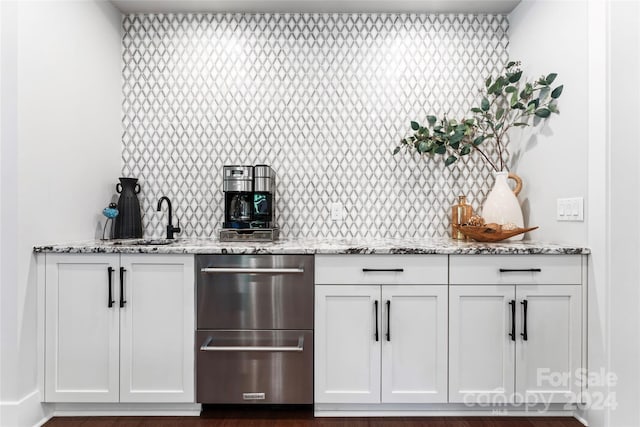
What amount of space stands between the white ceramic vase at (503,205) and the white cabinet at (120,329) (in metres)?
1.83

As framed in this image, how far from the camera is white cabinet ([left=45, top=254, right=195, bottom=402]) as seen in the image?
79.0 inches

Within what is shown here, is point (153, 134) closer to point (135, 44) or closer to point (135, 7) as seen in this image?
point (135, 44)

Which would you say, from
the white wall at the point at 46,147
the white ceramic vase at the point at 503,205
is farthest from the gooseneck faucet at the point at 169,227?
the white ceramic vase at the point at 503,205

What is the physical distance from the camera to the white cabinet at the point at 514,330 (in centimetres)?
199

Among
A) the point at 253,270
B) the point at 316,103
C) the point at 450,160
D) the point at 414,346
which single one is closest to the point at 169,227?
the point at 253,270

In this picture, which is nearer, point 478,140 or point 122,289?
point 122,289

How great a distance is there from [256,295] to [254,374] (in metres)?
0.41

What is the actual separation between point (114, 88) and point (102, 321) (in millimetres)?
1568

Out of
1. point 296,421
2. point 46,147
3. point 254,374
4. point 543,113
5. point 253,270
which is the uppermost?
point 543,113

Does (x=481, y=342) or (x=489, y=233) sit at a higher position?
(x=489, y=233)

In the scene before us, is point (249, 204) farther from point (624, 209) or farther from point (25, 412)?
point (624, 209)

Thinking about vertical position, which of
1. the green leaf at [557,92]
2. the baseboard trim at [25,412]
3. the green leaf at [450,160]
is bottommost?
the baseboard trim at [25,412]

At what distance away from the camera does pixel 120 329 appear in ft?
6.63

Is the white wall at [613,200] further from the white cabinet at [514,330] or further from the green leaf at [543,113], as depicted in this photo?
the green leaf at [543,113]
